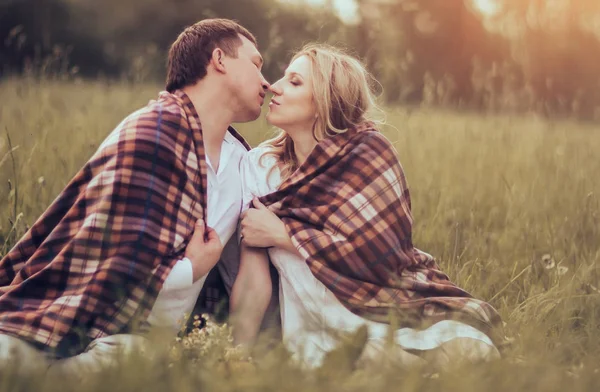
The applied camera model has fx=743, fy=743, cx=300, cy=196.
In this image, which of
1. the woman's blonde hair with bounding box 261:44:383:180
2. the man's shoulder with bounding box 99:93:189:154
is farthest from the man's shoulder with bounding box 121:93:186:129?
the woman's blonde hair with bounding box 261:44:383:180

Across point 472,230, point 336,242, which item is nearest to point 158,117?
point 336,242

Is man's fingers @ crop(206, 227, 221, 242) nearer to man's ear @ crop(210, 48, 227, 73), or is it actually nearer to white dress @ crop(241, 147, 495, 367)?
white dress @ crop(241, 147, 495, 367)

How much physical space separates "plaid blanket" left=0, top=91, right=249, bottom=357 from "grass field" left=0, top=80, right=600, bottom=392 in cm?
43

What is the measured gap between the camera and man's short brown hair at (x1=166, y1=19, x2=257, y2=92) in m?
2.92

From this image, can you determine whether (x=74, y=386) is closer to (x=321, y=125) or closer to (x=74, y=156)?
(x=321, y=125)

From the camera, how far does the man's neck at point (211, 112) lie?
2.87 m

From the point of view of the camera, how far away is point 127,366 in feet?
5.18

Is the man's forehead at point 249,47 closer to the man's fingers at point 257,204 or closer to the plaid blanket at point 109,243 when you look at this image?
the plaid blanket at point 109,243

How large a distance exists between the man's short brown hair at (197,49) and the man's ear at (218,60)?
0.02 m

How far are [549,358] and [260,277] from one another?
1.21 metres

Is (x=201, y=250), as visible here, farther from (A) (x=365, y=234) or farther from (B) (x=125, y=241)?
(A) (x=365, y=234)

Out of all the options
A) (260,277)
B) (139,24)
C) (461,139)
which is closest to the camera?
(260,277)

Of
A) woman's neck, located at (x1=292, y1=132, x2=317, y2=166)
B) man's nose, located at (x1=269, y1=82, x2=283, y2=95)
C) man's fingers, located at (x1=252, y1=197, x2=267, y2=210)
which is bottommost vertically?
man's fingers, located at (x1=252, y1=197, x2=267, y2=210)

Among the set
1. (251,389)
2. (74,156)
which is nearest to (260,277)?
(251,389)
